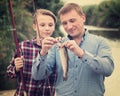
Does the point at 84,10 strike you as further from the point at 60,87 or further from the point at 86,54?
the point at 60,87

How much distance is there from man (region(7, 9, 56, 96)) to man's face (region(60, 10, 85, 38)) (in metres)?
0.06

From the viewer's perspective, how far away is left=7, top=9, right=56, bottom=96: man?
133 centimetres

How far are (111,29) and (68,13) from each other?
264 millimetres

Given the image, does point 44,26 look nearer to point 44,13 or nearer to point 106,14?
point 44,13

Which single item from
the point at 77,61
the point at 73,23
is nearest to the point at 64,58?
the point at 77,61

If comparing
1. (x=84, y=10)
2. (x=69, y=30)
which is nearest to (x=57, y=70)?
(x=69, y=30)

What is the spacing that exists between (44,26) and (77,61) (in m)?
0.24

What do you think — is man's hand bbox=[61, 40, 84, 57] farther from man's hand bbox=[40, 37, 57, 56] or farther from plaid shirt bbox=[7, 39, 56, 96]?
plaid shirt bbox=[7, 39, 56, 96]

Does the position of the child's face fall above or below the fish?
above

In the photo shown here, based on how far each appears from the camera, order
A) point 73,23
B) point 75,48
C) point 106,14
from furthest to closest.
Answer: point 106,14 → point 73,23 → point 75,48

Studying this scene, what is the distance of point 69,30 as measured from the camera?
1.31 meters

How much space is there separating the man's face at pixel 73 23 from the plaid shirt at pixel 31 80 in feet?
0.57

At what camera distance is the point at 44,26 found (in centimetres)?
133

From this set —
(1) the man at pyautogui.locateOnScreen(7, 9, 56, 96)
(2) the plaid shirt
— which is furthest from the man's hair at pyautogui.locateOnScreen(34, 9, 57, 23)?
(2) the plaid shirt
